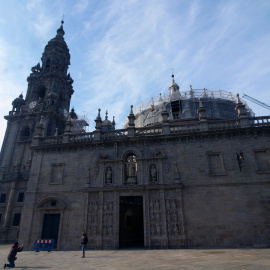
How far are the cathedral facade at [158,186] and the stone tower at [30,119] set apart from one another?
6709 millimetres

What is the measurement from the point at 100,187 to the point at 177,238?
7.68m

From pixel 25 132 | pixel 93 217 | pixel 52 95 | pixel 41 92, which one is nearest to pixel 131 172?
pixel 93 217

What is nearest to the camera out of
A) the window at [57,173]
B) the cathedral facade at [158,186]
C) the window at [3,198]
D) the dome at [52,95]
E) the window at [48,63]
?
the cathedral facade at [158,186]

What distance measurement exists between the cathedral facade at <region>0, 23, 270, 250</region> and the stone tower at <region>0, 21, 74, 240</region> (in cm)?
671

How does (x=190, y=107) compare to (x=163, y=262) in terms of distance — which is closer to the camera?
(x=163, y=262)

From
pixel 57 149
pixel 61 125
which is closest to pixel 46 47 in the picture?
pixel 61 125

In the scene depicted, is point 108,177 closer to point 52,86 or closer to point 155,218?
point 155,218

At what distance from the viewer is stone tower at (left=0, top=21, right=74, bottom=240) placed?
31.2 m

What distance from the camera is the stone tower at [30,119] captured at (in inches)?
1230

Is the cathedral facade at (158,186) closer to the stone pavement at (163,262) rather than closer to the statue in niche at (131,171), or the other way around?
the statue in niche at (131,171)

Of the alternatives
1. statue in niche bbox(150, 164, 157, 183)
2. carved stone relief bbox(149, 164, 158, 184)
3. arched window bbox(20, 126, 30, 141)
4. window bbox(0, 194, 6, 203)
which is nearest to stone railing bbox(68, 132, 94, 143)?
carved stone relief bbox(149, 164, 158, 184)

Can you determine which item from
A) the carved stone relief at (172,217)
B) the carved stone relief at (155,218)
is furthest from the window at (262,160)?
the carved stone relief at (155,218)

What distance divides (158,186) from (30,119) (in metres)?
28.2

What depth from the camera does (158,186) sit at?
19484mm
